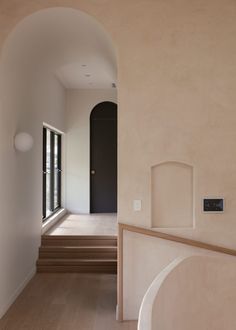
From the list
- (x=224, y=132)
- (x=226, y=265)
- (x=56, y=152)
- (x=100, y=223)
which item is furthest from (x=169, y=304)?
(x=56, y=152)

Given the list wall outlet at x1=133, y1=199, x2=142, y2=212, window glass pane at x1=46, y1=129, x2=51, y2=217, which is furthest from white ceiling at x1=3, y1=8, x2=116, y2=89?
wall outlet at x1=133, y1=199, x2=142, y2=212

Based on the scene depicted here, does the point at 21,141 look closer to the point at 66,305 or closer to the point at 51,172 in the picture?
the point at 66,305

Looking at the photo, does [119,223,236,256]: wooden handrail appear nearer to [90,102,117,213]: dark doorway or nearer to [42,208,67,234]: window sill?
[42,208,67,234]: window sill

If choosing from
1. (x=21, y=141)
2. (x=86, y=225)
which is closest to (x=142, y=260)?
(x=21, y=141)

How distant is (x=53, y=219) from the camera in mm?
8086

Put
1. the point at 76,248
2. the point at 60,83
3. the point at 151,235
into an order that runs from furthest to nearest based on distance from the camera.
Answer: the point at 60,83
the point at 76,248
the point at 151,235

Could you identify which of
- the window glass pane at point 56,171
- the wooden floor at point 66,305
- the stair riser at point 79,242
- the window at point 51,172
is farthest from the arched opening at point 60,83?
the wooden floor at point 66,305

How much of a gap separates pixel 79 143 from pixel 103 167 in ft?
2.73

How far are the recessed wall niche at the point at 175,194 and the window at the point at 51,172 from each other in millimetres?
3539

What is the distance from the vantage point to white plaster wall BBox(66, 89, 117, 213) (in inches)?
385

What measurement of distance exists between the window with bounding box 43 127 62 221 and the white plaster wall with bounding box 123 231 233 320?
350cm

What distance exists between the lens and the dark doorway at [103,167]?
390 inches

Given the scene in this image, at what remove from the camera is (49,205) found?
28.0 feet

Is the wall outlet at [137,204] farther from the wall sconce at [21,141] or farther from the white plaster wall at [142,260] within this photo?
the wall sconce at [21,141]
